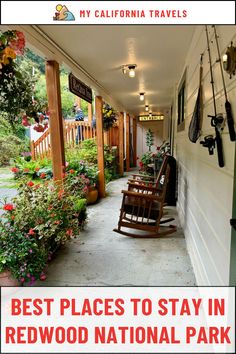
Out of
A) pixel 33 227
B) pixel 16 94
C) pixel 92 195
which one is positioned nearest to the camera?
pixel 16 94

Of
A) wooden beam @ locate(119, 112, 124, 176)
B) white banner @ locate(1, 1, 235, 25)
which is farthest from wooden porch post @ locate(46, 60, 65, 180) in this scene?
wooden beam @ locate(119, 112, 124, 176)

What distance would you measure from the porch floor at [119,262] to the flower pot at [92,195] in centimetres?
A: 124

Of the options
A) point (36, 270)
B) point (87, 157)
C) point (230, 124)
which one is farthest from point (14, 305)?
point (87, 157)

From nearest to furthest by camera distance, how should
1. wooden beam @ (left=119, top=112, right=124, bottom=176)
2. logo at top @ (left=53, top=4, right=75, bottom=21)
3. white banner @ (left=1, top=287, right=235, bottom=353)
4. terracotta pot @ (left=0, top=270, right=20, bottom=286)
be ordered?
white banner @ (left=1, top=287, right=235, bottom=353), logo at top @ (left=53, top=4, right=75, bottom=21), terracotta pot @ (left=0, top=270, right=20, bottom=286), wooden beam @ (left=119, top=112, right=124, bottom=176)

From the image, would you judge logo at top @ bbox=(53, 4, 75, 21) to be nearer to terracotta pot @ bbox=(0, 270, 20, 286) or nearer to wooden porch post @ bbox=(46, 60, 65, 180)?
wooden porch post @ bbox=(46, 60, 65, 180)

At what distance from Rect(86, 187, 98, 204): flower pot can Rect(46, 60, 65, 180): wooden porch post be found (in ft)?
5.63

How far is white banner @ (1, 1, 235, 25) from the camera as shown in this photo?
163 centimetres

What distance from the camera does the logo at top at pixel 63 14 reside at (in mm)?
1813

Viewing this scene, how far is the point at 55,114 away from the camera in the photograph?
8.99 feet

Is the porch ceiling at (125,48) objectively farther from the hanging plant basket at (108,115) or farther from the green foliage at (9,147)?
the hanging plant basket at (108,115)

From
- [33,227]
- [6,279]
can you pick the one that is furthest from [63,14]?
[6,279]

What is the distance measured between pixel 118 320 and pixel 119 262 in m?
0.78

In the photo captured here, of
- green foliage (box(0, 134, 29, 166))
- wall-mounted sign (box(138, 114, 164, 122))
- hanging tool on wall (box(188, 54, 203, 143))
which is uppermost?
wall-mounted sign (box(138, 114, 164, 122))

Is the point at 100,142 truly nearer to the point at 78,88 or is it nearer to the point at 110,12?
the point at 78,88
